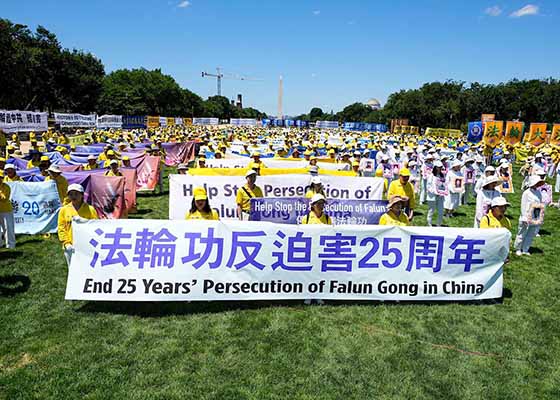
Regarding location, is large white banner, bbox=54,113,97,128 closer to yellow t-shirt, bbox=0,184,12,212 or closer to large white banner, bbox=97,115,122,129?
large white banner, bbox=97,115,122,129

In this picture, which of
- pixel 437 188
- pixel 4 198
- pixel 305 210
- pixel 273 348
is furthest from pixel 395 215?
Answer: pixel 4 198

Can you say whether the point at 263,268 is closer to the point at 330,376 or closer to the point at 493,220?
the point at 330,376

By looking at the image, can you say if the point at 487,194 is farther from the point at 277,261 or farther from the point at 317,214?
the point at 277,261

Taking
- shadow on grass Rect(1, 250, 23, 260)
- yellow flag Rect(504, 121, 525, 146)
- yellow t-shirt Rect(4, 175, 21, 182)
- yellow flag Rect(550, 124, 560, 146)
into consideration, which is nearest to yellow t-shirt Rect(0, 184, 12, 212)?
shadow on grass Rect(1, 250, 23, 260)

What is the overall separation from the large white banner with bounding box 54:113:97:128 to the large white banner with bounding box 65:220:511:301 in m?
34.9

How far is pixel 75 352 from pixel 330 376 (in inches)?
130

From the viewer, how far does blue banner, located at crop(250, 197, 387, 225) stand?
8.32 metres

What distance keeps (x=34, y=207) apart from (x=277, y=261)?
7.57 metres

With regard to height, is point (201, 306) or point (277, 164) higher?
point (277, 164)

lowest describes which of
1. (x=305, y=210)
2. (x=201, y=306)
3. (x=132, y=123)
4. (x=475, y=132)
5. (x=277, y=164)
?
(x=201, y=306)

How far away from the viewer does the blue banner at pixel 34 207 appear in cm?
1040

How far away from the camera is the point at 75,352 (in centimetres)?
528

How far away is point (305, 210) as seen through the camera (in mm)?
8625

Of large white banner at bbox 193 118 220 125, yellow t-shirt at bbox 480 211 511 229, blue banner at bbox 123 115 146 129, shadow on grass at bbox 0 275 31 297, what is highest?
large white banner at bbox 193 118 220 125
